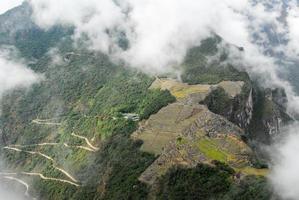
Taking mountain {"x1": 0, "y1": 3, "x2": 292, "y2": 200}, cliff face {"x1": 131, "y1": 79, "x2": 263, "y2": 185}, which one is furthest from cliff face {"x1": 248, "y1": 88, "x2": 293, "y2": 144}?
cliff face {"x1": 131, "y1": 79, "x2": 263, "y2": 185}

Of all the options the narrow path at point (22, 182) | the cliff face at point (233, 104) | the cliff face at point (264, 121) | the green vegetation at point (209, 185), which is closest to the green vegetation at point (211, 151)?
the green vegetation at point (209, 185)

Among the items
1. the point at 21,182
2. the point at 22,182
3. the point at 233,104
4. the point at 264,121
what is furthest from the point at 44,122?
the point at 264,121

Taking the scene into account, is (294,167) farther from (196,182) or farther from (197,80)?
(197,80)

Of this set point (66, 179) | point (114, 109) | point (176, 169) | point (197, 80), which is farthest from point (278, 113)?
point (176, 169)

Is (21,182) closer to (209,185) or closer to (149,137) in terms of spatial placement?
(149,137)

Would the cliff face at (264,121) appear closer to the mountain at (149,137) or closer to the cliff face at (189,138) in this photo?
the mountain at (149,137)

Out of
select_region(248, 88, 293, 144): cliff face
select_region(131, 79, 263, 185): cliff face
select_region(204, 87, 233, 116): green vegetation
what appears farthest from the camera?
select_region(248, 88, 293, 144): cliff face

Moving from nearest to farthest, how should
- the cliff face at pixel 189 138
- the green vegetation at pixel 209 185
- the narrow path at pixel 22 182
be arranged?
the green vegetation at pixel 209 185 < the cliff face at pixel 189 138 < the narrow path at pixel 22 182

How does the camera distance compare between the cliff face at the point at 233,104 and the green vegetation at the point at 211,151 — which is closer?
the green vegetation at the point at 211,151

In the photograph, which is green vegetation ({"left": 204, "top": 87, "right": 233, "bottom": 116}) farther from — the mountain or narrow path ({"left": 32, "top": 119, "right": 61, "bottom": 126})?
narrow path ({"left": 32, "top": 119, "right": 61, "bottom": 126})
